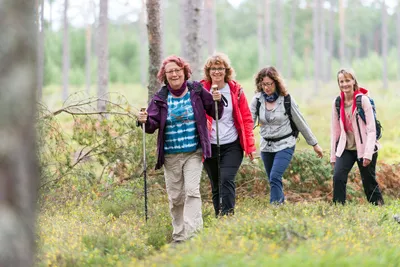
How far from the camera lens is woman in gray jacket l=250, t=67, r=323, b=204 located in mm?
9062

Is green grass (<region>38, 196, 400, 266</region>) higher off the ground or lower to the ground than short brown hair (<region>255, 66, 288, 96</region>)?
lower

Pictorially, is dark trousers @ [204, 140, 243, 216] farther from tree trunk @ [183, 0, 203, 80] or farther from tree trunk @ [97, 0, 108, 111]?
tree trunk @ [97, 0, 108, 111]

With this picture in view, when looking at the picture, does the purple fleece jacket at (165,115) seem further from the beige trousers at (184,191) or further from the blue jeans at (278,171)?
the blue jeans at (278,171)

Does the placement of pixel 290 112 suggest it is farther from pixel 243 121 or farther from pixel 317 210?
pixel 317 210

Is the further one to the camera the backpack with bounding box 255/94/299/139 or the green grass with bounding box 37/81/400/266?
the backpack with bounding box 255/94/299/139

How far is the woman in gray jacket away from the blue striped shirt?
161 cm

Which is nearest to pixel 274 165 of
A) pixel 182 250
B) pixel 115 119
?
pixel 115 119

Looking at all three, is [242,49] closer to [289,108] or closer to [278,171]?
[289,108]

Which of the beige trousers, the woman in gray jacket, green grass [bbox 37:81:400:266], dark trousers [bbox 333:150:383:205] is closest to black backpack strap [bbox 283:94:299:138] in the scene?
the woman in gray jacket

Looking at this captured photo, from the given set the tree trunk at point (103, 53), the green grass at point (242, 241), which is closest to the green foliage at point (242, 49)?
the tree trunk at point (103, 53)

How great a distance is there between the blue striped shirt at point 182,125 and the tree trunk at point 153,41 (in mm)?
3890

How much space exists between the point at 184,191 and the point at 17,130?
4.38 meters

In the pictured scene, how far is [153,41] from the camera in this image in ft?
39.1

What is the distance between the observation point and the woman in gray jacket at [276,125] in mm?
9062
